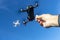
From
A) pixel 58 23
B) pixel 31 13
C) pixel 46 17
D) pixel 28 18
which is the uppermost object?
pixel 31 13

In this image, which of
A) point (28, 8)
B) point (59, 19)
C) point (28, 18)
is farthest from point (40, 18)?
point (28, 8)

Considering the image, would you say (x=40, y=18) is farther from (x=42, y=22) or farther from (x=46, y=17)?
Answer: (x=46, y=17)

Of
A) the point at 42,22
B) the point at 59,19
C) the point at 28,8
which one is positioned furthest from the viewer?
the point at 28,8

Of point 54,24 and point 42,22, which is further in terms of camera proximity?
point 42,22

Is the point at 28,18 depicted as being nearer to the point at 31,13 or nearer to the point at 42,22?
the point at 31,13

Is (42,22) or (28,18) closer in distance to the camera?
(42,22)

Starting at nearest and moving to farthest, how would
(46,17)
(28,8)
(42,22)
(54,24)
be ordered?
(54,24) → (46,17) → (42,22) → (28,8)

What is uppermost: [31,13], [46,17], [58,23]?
[31,13]

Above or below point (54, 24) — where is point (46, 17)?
above

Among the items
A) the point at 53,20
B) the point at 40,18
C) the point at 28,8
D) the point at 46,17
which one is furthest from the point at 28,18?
the point at 53,20
